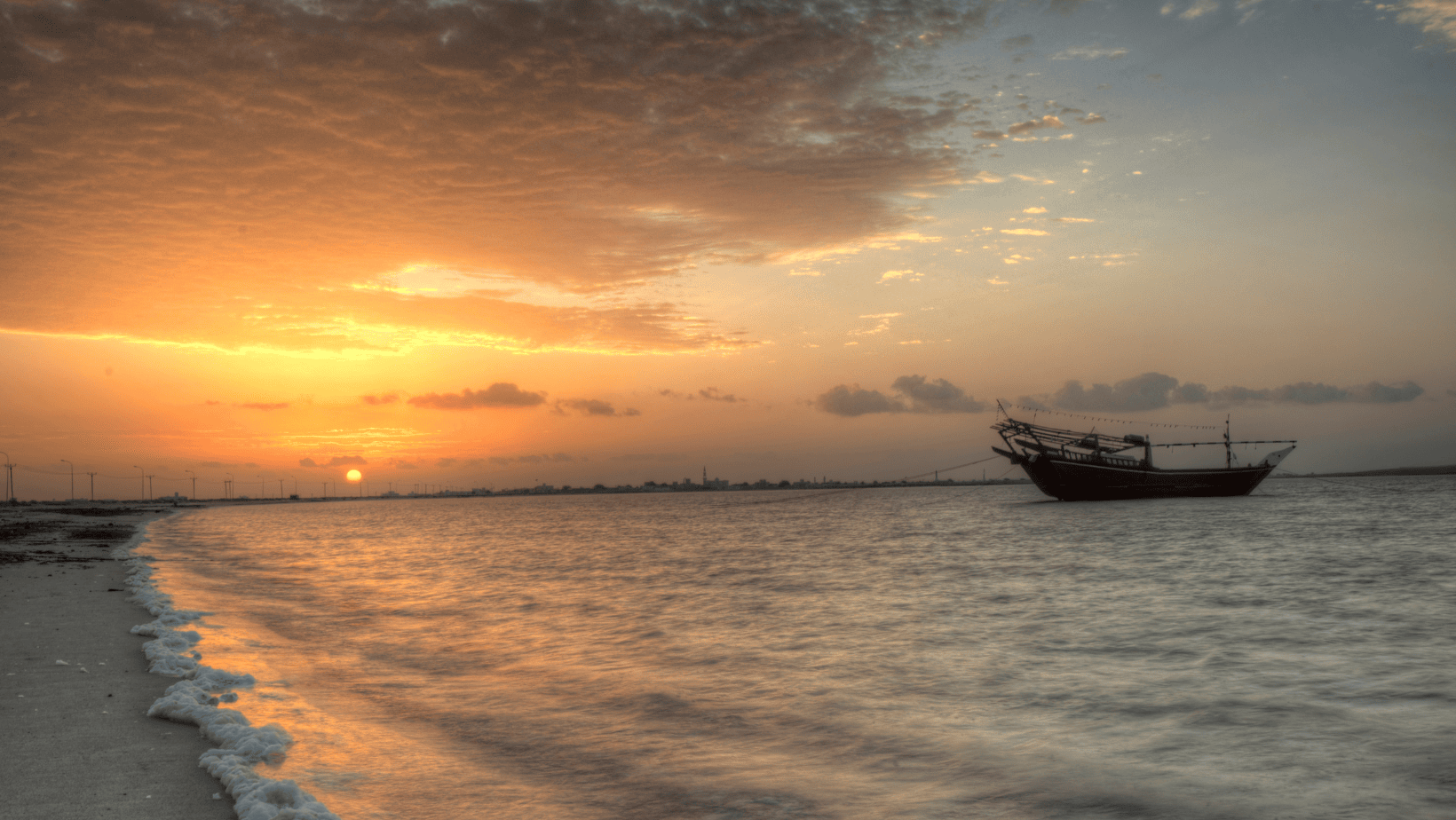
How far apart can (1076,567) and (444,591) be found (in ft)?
85.2

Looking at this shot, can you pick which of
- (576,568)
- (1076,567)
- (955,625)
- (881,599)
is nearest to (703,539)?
(576,568)

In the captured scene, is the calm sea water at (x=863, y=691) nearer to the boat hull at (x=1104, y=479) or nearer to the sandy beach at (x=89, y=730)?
the sandy beach at (x=89, y=730)

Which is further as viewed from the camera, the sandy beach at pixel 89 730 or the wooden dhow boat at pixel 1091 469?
the wooden dhow boat at pixel 1091 469

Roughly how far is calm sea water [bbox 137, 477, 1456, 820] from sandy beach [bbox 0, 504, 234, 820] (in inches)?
45.5

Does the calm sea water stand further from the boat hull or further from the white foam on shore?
the boat hull

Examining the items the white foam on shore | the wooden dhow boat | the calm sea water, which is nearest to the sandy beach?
the white foam on shore

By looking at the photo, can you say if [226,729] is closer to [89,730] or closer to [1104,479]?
[89,730]

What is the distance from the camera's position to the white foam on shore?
6.85 meters

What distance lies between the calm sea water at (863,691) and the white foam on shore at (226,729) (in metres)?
0.46

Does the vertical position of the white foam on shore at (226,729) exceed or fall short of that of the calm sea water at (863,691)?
it exceeds it

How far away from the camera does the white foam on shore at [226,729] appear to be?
6852 mm

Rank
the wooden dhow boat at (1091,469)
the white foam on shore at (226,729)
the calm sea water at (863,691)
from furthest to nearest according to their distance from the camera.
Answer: the wooden dhow boat at (1091,469), the calm sea water at (863,691), the white foam on shore at (226,729)

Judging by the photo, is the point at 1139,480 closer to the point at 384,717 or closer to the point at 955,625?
the point at 955,625

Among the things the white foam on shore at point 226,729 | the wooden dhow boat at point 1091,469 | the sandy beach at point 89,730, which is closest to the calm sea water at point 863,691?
the white foam on shore at point 226,729
